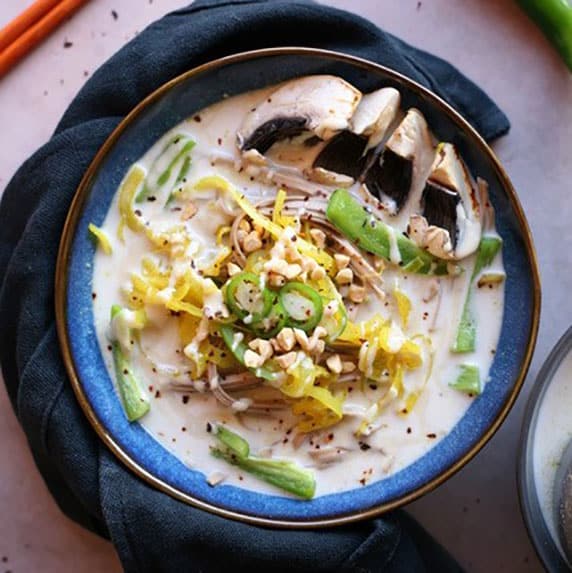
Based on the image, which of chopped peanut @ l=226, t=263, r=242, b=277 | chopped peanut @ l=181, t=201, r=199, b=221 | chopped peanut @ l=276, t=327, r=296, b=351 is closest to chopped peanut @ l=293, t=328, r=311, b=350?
chopped peanut @ l=276, t=327, r=296, b=351

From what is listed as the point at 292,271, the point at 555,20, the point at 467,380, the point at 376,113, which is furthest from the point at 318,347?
the point at 555,20

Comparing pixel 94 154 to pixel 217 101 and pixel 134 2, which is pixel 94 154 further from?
pixel 134 2

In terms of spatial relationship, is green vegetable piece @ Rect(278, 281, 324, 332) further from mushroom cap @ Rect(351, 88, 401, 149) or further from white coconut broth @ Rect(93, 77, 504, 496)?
mushroom cap @ Rect(351, 88, 401, 149)

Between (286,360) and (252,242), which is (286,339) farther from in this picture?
(252,242)

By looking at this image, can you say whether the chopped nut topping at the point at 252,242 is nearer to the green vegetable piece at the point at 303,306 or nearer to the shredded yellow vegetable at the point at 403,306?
the green vegetable piece at the point at 303,306

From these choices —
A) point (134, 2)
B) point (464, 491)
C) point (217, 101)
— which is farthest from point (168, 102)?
point (464, 491)

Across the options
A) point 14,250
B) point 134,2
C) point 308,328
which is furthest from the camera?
point 134,2
